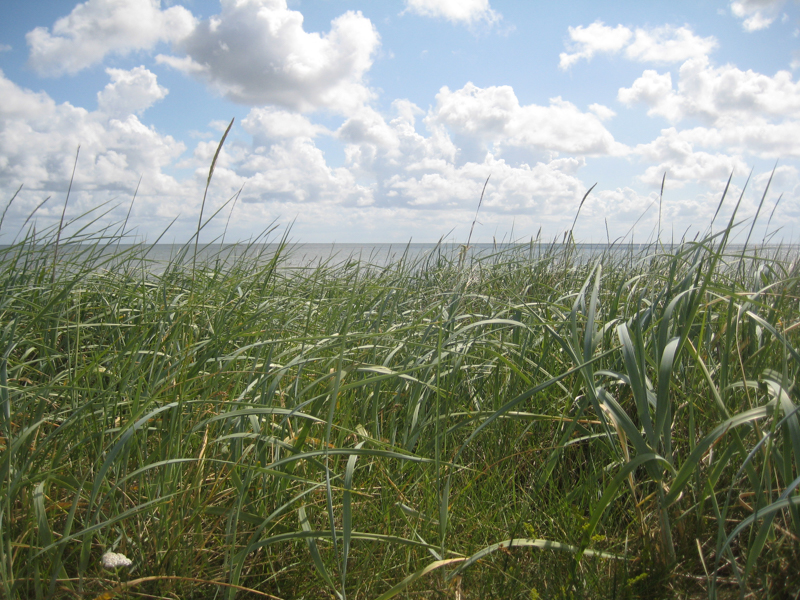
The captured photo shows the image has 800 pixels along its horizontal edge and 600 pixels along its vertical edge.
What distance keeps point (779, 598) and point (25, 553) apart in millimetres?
1809

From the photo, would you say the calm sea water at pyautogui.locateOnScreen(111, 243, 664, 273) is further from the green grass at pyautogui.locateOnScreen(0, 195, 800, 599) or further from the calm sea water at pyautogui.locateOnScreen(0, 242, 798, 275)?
the green grass at pyautogui.locateOnScreen(0, 195, 800, 599)

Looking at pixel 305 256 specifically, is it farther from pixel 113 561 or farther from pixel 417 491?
pixel 113 561

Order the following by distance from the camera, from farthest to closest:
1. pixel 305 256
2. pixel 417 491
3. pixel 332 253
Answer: pixel 305 256 < pixel 332 253 < pixel 417 491

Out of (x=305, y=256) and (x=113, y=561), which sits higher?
(x=305, y=256)

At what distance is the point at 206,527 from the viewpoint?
4.36 feet

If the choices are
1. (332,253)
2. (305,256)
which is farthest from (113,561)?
(305,256)

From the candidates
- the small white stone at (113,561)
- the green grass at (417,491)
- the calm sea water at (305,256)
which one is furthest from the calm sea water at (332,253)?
the small white stone at (113,561)

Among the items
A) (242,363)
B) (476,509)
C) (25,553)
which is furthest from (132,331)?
(476,509)

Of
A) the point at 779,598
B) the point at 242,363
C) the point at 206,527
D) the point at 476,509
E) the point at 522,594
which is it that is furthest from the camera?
the point at 242,363

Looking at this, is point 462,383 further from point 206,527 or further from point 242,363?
point 206,527

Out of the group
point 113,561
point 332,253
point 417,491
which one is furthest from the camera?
point 332,253

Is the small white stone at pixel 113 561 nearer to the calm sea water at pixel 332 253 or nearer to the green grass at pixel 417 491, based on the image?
the green grass at pixel 417 491

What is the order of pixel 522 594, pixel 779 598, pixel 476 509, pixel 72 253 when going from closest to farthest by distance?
pixel 779 598, pixel 522 594, pixel 476 509, pixel 72 253

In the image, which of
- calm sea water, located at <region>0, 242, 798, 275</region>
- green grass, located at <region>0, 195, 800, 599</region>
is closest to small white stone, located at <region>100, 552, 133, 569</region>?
green grass, located at <region>0, 195, 800, 599</region>
